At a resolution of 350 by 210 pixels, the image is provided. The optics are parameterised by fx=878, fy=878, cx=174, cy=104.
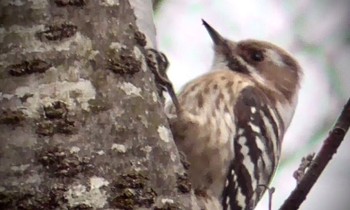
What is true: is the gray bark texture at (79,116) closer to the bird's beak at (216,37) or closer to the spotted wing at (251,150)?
the spotted wing at (251,150)

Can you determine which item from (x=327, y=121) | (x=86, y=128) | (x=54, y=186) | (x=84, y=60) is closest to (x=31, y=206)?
(x=54, y=186)

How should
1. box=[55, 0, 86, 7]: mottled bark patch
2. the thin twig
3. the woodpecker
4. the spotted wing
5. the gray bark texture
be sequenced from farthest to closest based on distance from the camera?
the spotted wing → the woodpecker → the thin twig → box=[55, 0, 86, 7]: mottled bark patch → the gray bark texture

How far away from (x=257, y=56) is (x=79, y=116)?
2768 mm

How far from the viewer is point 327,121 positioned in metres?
4.55

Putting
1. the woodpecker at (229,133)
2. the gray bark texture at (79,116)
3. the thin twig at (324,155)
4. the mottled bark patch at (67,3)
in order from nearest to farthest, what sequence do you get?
1. the gray bark texture at (79,116)
2. the mottled bark patch at (67,3)
3. the thin twig at (324,155)
4. the woodpecker at (229,133)

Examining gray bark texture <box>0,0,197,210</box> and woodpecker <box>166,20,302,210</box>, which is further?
woodpecker <box>166,20,302,210</box>

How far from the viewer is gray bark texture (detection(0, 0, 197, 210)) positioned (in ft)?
5.22

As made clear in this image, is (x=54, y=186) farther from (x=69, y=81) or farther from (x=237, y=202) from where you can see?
(x=237, y=202)

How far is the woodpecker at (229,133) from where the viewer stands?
3.32m

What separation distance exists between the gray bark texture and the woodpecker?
4.33 ft

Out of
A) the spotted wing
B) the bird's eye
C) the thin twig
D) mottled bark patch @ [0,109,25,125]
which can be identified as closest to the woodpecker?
the spotted wing

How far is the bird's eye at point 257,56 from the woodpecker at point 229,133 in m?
0.14

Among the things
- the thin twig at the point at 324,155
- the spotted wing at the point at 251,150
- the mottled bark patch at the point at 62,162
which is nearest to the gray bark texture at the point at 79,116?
the mottled bark patch at the point at 62,162

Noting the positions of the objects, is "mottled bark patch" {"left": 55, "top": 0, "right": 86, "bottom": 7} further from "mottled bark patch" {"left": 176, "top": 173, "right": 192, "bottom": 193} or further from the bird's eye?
the bird's eye
